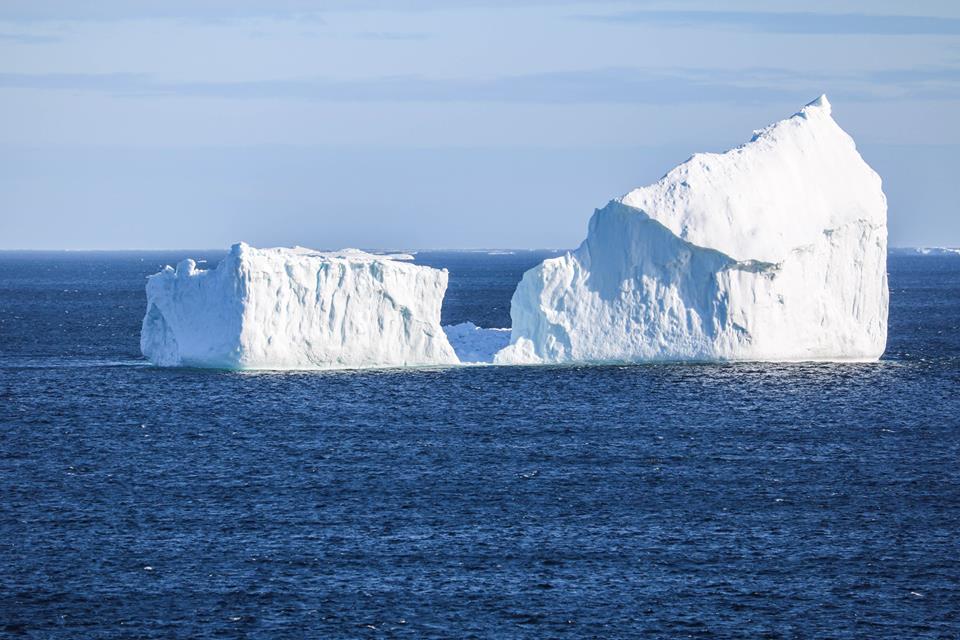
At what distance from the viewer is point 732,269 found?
49.1m

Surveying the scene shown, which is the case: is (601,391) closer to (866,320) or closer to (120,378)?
(866,320)

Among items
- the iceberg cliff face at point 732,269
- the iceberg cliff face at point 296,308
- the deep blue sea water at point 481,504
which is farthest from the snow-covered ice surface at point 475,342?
the iceberg cliff face at point 296,308

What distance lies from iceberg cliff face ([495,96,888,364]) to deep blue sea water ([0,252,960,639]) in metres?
1.78

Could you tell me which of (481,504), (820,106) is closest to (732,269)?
(820,106)

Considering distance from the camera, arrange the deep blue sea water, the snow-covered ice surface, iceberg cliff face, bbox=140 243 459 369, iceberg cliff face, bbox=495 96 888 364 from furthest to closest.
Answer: the snow-covered ice surface
iceberg cliff face, bbox=495 96 888 364
iceberg cliff face, bbox=140 243 459 369
the deep blue sea water

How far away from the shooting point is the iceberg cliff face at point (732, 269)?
161 ft

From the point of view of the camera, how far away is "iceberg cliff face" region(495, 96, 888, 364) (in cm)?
4922

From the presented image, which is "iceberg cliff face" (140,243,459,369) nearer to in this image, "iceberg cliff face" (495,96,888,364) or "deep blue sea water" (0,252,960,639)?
"deep blue sea water" (0,252,960,639)

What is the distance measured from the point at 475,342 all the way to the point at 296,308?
8843 mm

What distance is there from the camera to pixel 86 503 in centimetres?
3181

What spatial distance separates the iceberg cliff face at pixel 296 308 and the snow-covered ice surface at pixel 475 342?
3.79 meters

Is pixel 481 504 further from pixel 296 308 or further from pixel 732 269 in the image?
pixel 732 269

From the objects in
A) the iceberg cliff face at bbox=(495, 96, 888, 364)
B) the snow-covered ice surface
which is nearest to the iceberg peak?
the iceberg cliff face at bbox=(495, 96, 888, 364)

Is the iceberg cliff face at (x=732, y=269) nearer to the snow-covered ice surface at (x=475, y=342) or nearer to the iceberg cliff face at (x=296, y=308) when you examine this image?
the snow-covered ice surface at (x=475, y=342)
